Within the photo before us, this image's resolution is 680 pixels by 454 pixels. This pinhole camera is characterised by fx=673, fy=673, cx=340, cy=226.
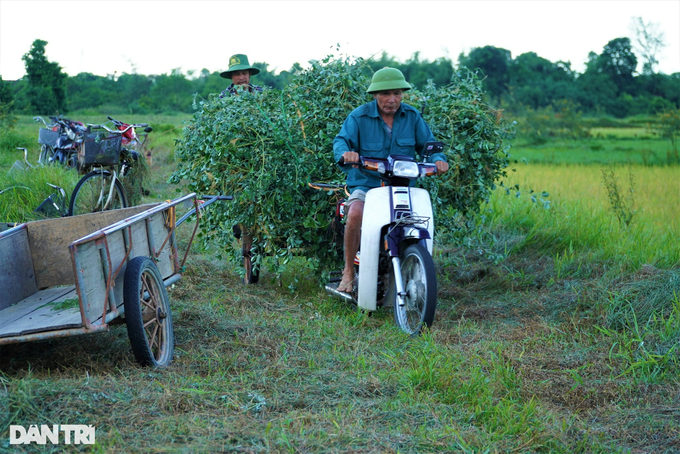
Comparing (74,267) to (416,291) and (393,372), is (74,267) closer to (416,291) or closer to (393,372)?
(393,372)

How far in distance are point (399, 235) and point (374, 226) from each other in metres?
0.19

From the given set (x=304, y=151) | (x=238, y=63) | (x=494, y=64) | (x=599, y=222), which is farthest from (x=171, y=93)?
(x=304, y=151)

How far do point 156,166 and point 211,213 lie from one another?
9315 millimetres

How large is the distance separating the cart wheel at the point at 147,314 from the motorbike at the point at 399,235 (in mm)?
1463

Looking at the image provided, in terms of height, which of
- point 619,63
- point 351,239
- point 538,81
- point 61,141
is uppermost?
point 619,63

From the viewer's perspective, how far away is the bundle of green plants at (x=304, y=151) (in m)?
5.17

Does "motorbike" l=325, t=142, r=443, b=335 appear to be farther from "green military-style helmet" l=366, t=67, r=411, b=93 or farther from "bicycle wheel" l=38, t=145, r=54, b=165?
"bicycle wheel" l=38, t=145, r=54, b=165

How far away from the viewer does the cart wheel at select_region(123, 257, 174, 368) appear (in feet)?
11.2

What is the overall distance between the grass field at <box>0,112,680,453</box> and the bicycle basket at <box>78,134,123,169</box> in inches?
91.8

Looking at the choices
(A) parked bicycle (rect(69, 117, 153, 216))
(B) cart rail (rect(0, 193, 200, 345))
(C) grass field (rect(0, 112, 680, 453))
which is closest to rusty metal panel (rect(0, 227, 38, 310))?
(B) cart rail (rect(0, 193, 200, 345))

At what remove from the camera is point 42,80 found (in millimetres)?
25000

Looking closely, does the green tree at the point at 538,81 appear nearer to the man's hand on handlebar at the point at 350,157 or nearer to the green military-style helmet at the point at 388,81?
the green military-style helmet at the point at 388,81

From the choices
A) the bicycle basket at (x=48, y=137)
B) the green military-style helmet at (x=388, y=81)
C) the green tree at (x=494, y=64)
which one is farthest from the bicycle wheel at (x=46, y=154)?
the green tree at (x=494, y=64)

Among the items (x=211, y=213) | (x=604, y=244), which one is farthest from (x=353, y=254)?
(x=604, y=244)
